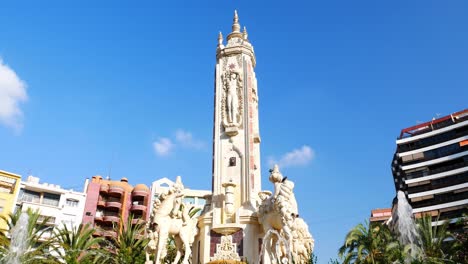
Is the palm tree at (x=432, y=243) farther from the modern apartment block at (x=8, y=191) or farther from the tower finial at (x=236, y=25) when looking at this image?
the modern apartment block at (x=8, y=191)

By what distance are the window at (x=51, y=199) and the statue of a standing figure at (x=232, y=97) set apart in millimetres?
36273

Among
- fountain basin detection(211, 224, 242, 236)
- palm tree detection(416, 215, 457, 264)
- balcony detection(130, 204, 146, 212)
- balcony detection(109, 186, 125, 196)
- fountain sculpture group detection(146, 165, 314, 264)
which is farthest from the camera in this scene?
balcony detection(109, 186, 125, 196)

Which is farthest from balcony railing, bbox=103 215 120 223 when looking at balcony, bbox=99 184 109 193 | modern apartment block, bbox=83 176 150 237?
balcony, bbox=99 184 109 193

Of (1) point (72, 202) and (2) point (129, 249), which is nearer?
(2) point (129, 249)

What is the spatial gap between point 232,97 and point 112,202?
35.6 m

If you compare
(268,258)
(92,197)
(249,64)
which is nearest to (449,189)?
(249,64)

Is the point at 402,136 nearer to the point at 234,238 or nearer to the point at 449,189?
the point at 449,189

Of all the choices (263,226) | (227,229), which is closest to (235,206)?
(227,229)

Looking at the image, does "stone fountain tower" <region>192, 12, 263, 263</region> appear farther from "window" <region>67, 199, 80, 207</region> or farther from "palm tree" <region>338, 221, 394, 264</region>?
"window" <region>67, 199, 80, 207</region>

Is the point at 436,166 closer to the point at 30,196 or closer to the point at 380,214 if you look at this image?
the point at 380,214

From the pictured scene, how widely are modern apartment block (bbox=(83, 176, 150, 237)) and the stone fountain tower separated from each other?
109ft

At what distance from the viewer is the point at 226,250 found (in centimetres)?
2130

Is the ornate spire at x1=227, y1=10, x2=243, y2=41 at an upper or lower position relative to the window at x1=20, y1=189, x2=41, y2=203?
upper

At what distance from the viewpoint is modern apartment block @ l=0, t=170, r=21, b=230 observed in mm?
46688
